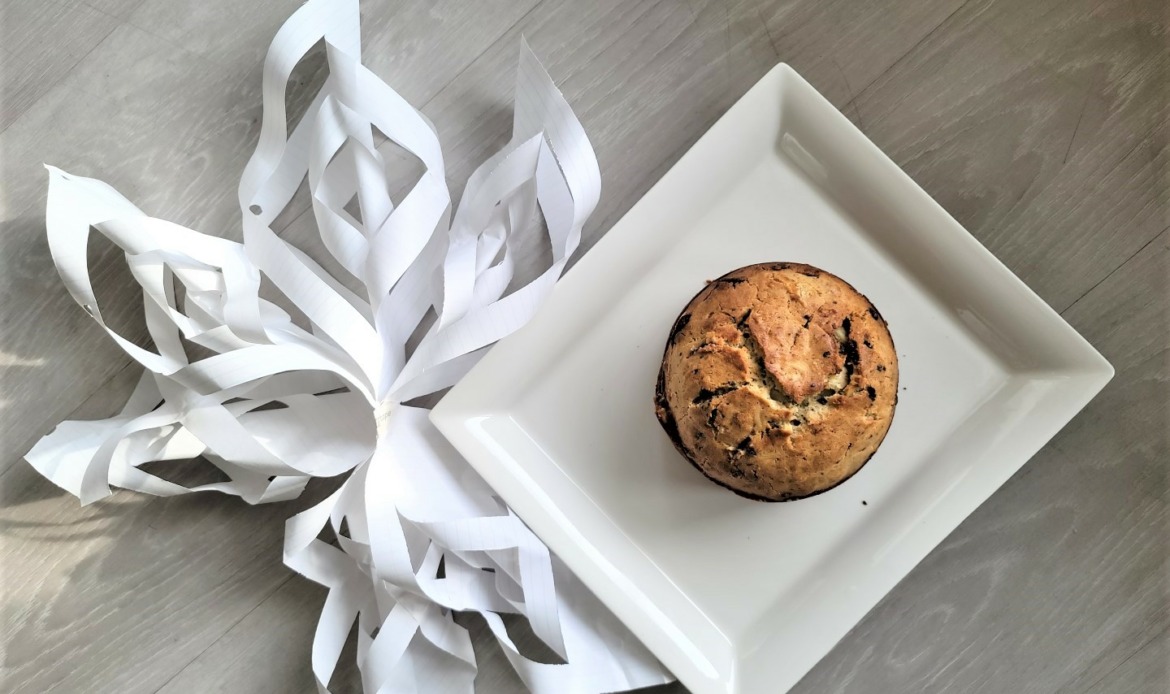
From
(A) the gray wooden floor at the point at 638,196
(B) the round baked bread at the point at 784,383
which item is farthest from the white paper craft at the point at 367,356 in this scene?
(B) the round baked bread at the point at 784,383

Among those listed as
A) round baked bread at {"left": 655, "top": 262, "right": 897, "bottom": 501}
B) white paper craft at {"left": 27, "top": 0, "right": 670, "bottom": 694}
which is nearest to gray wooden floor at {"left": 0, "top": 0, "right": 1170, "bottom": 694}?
white paper craft at {"left": 27, "top": 0, "right": 670, "bottom": 694}

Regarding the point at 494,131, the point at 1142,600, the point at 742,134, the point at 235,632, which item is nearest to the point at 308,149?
the point at 494,131

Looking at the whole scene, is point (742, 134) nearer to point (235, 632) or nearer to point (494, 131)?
point (494, 131)

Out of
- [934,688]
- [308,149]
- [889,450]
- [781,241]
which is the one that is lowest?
[934,688]

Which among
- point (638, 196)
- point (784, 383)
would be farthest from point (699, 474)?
point (638, 196)

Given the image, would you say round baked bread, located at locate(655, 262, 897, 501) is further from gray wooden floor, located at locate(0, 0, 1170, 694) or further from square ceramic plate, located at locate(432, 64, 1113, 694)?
gray wooden floor, located at locate(0, 0, 1170, 694)

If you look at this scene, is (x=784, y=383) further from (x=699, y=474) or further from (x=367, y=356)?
(x=367, y=356)
